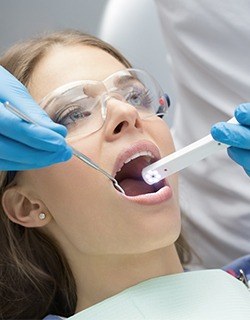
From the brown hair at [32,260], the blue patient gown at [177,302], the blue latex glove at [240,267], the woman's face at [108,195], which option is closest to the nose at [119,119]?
the woman's face at [108,195]

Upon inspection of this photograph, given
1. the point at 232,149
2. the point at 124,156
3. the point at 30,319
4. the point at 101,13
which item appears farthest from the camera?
the point at 101,13

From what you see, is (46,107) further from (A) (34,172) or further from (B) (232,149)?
(B) (232,149)

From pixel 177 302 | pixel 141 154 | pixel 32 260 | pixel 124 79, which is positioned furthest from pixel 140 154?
pixel 32 260

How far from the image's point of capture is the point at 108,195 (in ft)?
4.14

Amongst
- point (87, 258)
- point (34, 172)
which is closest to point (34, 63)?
point (34, 172)

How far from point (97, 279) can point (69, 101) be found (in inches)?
15.8

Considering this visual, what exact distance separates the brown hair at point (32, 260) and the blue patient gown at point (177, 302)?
0.23 m

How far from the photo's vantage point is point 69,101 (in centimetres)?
133

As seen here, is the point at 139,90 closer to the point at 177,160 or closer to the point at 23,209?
the point at 177,160

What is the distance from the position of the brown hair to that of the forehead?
0.08ft

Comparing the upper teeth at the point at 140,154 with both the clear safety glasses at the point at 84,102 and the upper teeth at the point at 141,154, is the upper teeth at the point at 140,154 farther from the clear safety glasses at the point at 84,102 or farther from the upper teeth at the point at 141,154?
the clear safety glasses at the point at 84,102

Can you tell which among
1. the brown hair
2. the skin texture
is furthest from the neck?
the brown hair

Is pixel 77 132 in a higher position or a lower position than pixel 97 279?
higher

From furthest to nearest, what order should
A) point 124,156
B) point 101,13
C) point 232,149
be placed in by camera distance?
point 101,13 < point 232,149 < point 124,156
